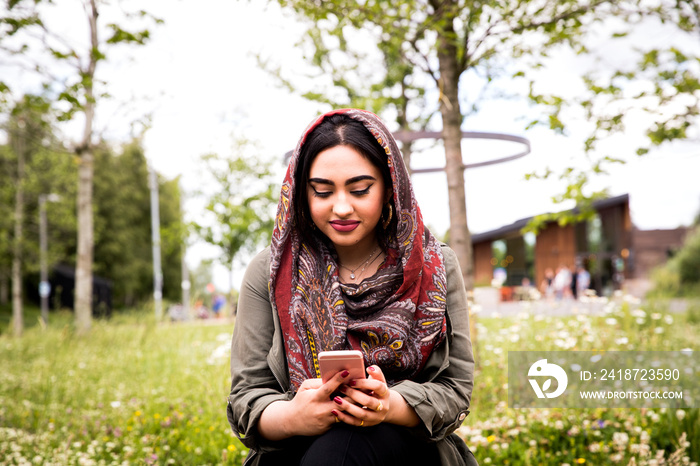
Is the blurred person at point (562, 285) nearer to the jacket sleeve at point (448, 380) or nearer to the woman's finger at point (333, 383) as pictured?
the jacket sleeve at point (448, 380)

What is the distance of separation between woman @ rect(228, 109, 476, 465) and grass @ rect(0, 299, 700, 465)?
4.04 feet

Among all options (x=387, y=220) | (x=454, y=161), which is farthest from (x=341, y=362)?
(x=454, y=161)

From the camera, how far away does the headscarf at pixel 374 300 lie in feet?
5.22

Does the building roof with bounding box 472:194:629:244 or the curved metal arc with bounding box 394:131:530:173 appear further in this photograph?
the building roof with bounding box 472:194:629:244

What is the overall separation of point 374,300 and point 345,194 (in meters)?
0.33

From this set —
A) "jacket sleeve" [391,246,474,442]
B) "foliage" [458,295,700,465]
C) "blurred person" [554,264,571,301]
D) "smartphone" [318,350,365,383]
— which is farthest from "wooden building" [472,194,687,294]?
"smartphone" [318,350,365,383]

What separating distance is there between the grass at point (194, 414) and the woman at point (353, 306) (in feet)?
4.04

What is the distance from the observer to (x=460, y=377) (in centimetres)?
165

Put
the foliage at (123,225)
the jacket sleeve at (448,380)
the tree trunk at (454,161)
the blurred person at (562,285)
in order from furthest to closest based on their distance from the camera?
the foliage at (123,225) < the blurred person at (562,285) < the tree trunk at (454,161) < the jacket sleeve at (448,380)

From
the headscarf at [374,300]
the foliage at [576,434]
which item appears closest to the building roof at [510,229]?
the foliage at [576,434]

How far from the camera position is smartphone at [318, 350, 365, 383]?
4.21 ft

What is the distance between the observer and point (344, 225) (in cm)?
163

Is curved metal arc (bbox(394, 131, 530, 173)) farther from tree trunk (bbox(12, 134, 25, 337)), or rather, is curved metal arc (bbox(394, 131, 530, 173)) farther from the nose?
tree trunk (bbox(12, 134, 25, 337))

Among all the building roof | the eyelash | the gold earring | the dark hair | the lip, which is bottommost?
the lip
